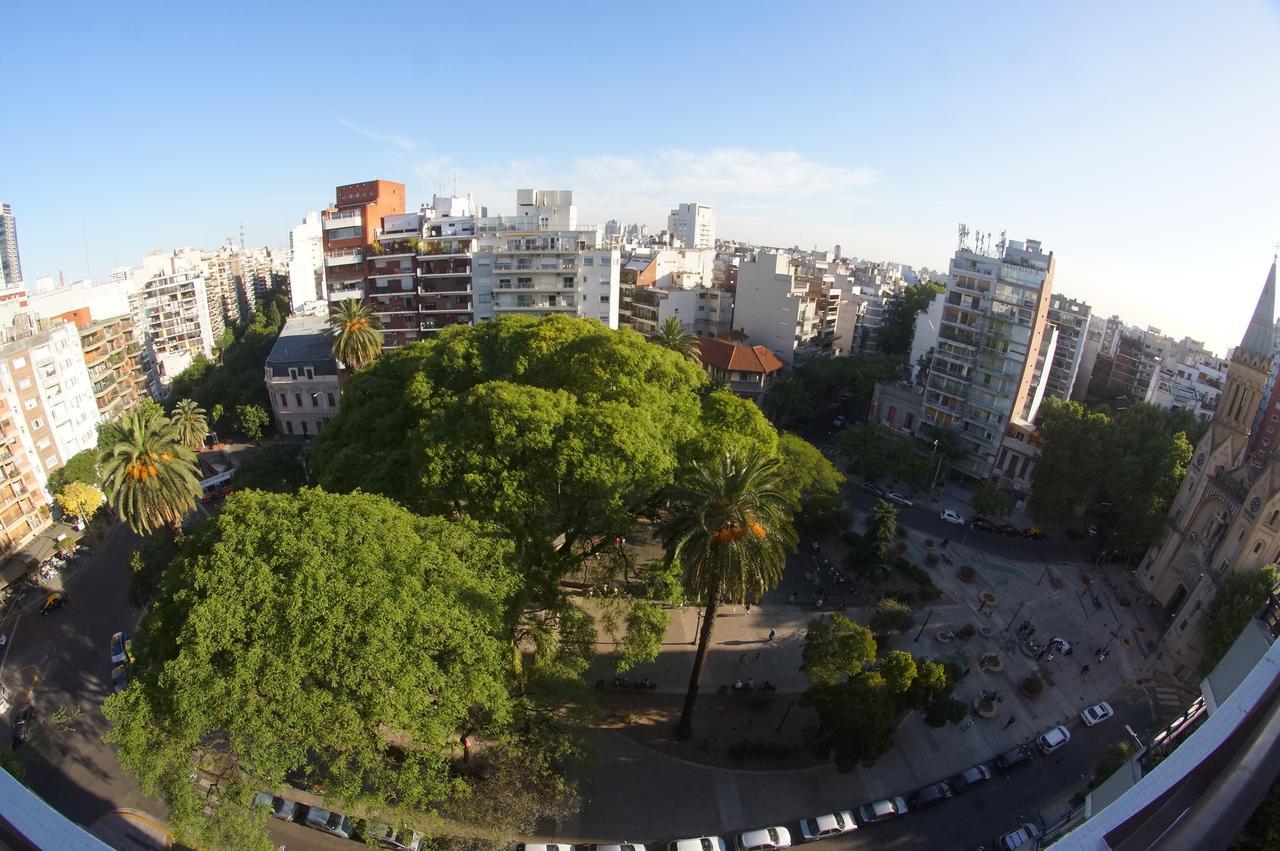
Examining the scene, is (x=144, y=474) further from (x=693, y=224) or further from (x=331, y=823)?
(x=693, y=224)

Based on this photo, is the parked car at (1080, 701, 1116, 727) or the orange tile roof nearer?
the parked car at (1080, 701, 1116, 727)

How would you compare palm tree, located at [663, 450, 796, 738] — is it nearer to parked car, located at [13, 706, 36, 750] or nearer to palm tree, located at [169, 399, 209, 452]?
parked car, located at [13, 706, 36, 750]

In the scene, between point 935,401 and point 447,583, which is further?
point 935,401

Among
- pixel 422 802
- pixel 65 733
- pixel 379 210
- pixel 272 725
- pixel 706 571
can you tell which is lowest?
pixel 65 733

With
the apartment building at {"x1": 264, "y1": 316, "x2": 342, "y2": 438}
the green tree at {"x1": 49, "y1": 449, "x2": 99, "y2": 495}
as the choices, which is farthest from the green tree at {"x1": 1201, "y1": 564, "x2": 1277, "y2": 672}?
the green tree at {"x1": 49, "y1": 449, "x2": 99, "y2": 495}

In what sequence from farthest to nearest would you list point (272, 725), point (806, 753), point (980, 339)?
point (980, 339)
point (806, 753)
point (272, 725)

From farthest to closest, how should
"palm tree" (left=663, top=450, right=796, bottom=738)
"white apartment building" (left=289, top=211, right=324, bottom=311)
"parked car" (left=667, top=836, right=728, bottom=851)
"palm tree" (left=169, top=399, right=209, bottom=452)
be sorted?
"white apartment building" (left=289, top=211, right=324, bottom=311)
"palm tree" (left=169, top=399, right=209, bottom=452)
"parked car" (left=667, top=836, right=728, bottom=851)
"palm tree" (left=663, top=450, right=796, bottom=738)

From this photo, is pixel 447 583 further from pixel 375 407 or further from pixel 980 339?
pixel 980 339

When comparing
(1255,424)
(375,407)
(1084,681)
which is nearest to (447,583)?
Result: (375,407)
